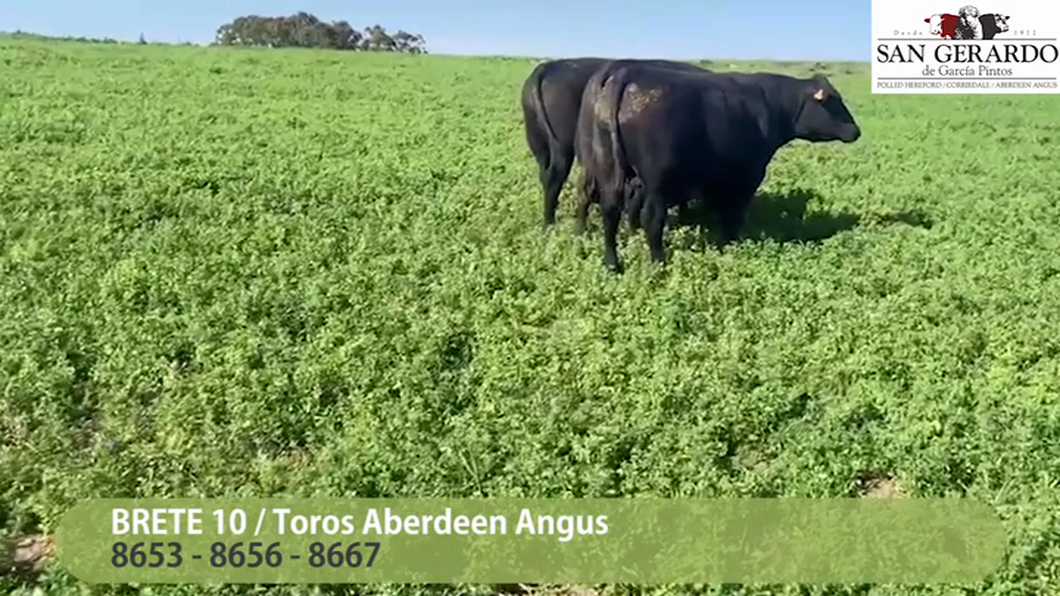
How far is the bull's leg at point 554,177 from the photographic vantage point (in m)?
9.51

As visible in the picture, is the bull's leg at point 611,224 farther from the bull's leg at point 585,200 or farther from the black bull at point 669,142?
the bull's leg at point 585,200

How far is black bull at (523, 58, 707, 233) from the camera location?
9.34 m

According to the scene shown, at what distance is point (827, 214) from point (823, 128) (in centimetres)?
98

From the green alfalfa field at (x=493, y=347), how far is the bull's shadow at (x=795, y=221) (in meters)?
0.06

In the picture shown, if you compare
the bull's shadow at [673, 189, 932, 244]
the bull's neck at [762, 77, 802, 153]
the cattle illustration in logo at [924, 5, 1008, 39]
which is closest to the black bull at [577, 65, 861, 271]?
the bull's neck at [762, 77, 802, 153]

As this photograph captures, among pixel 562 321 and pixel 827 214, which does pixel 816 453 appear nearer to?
pixel 562 321

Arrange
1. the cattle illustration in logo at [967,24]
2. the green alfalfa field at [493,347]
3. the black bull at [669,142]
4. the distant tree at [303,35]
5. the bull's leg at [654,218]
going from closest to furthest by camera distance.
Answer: the green alfalfa field at [493,347] < the black bull at [669,142] < the bull's leg at [654,218] < the cattle illustration in logo at [967,24] < the distant tree at [303,35]

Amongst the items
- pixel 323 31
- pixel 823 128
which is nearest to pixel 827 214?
pixel 823 128

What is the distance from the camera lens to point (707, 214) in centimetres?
984

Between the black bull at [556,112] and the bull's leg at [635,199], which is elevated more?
the black bull at [556,112]

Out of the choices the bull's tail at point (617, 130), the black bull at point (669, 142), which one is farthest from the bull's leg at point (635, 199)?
the bull's tail at point (617, 130)

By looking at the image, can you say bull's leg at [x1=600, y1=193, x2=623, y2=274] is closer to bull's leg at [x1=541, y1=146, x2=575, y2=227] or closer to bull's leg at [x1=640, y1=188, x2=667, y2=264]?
bull's leg at [x1=640, y1=188, x2=667, y2=264]

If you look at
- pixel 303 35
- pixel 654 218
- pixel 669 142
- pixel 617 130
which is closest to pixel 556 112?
pixel 617 130

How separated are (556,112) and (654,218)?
75.3 inches
